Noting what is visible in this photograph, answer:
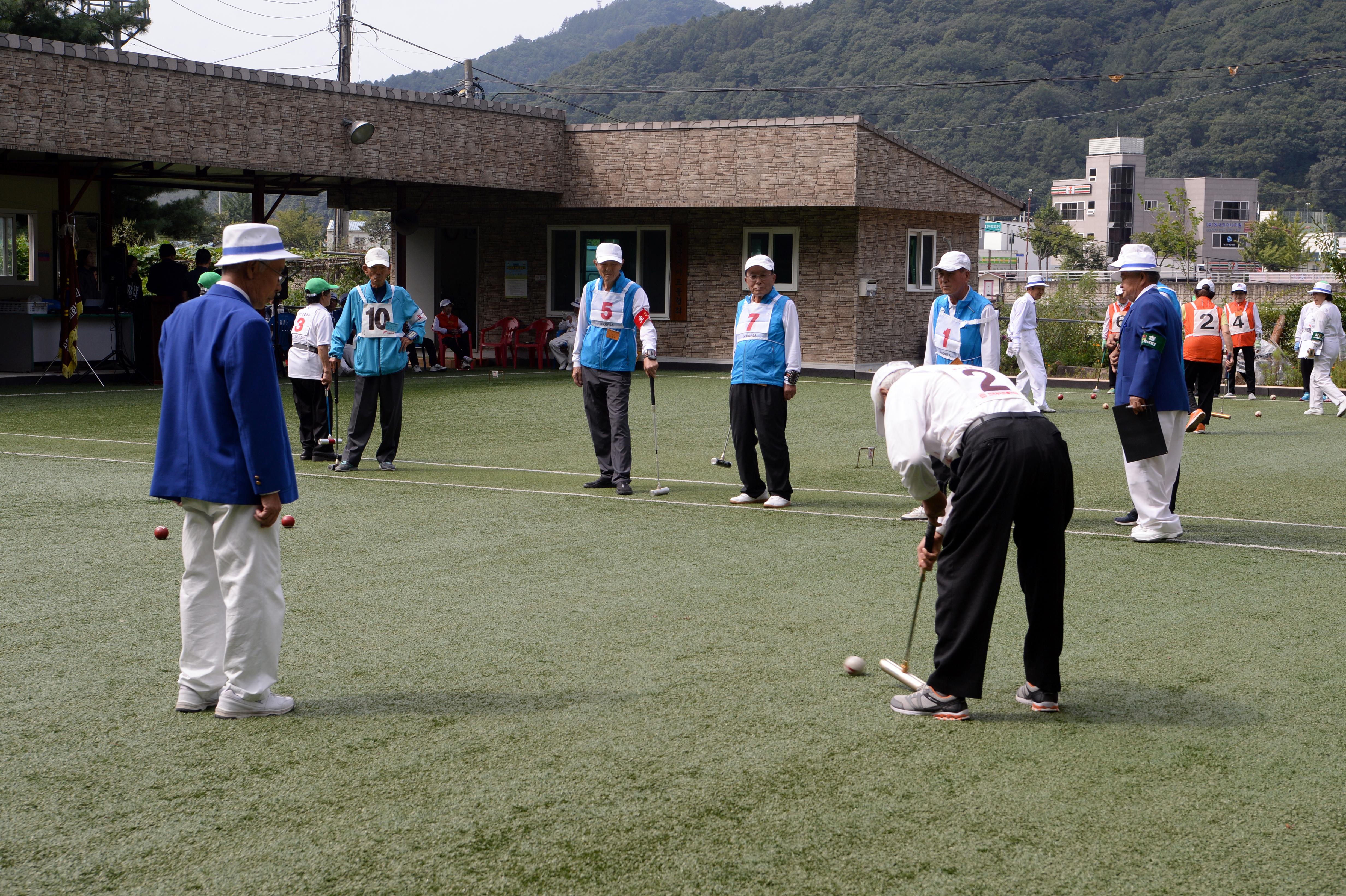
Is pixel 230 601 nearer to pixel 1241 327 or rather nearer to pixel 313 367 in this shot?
pixel 313 367

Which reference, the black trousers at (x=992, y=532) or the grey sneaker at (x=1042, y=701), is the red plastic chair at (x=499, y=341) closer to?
the grey sneaker at (x=1042, y=701)

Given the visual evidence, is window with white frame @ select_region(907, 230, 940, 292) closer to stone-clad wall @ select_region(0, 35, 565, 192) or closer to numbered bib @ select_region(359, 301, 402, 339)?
stone-clad wall @ select_region(0, 35, 565, 192)

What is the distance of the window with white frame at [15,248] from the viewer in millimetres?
23625

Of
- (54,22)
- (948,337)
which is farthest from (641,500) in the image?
(54,22)

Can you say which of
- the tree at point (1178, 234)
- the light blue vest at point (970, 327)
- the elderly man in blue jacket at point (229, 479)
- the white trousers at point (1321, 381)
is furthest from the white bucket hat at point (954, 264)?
the tree at point (1178, 234)

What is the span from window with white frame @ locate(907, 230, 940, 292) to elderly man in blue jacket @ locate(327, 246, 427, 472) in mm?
19563

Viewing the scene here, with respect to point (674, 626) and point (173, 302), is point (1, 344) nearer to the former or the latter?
point (173, 302)

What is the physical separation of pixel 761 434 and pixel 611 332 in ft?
5.67

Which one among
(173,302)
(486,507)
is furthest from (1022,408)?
(173,302)

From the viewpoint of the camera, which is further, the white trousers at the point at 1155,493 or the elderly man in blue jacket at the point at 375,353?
the elderly man in blue jacket at the point at 375,353

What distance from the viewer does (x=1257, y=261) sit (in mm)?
88500

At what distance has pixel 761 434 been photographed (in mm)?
10148

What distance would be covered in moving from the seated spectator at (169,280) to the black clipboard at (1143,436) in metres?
16.7

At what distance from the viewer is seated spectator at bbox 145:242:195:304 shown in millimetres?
21406
